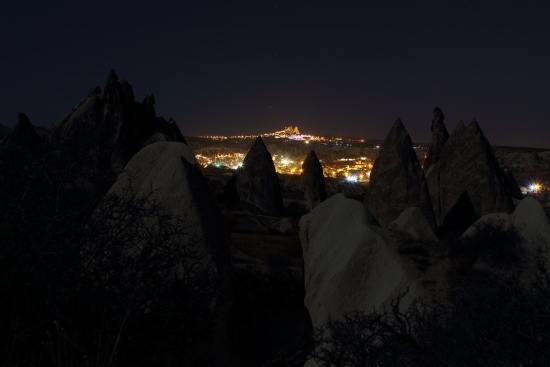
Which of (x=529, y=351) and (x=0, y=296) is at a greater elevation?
(x=0, y=296)

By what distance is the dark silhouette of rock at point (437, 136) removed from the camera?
2228cm

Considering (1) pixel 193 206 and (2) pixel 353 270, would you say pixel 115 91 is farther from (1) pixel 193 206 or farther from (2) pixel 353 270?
(2) pixel 353 270

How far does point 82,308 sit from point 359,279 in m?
3.87

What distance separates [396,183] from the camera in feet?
43.0

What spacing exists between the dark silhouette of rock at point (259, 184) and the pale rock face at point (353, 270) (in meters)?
13.1

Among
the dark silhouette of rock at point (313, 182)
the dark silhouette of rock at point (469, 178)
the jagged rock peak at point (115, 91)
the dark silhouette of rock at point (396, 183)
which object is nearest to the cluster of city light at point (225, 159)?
the jagged rock peak at point (115, 91)

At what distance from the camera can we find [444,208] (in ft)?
45.7

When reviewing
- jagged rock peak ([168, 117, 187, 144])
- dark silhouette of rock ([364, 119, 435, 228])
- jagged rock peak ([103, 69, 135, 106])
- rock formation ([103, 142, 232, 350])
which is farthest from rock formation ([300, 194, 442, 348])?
jagged rock peak ([168, 117, 187, 144])

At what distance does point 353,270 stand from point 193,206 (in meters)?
2.70

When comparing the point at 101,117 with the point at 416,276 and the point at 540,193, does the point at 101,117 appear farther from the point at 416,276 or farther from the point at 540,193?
the point at 540,193

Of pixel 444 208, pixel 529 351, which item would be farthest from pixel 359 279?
pixel 444 208

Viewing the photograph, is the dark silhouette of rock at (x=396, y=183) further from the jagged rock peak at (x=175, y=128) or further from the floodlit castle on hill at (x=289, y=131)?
the floodlit castle on hill at (x=289, y=131)

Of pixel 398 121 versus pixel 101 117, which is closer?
pixel 398 121

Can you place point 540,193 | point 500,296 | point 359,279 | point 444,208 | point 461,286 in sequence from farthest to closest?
point 540,193 → point 444,208 → point 359,279 → point 461,286 → point 500,296
